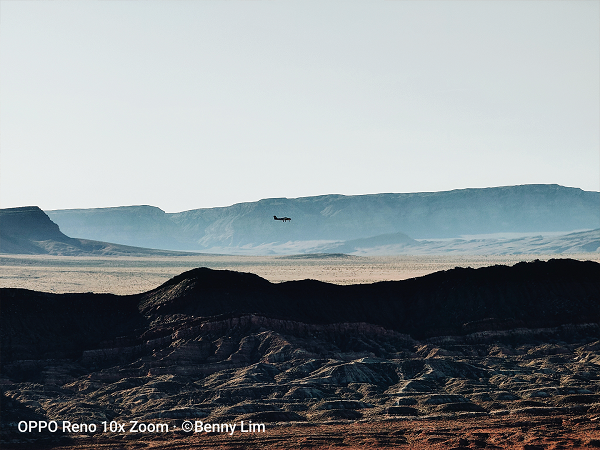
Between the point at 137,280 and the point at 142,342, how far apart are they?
109746 millimetres

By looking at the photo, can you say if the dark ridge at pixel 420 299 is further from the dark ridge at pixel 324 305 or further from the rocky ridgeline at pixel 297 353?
the rocky ridgeline at pixel 297 353

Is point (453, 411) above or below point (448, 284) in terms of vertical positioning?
below

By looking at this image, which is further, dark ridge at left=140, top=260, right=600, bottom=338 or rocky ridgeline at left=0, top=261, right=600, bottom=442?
dark ridge at left=140, top=260, right=600, bottom=338

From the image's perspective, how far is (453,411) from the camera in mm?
66125

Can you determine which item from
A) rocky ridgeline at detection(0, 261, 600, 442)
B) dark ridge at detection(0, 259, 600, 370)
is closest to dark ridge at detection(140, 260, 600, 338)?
dark ridge at detection(0, 259, 600, 370)

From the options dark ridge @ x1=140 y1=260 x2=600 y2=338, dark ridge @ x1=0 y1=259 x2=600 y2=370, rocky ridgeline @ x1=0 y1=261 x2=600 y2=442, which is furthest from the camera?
dark ridge @ x1=140 y1=260 x2=600 y2=338

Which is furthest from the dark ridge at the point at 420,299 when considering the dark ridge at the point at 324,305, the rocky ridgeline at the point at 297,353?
Result: the rocky ridgeline at the point at 297,353

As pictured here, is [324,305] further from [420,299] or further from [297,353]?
[297,353]

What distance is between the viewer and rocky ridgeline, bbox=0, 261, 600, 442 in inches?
2623

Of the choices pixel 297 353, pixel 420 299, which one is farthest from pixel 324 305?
pixel 297 353

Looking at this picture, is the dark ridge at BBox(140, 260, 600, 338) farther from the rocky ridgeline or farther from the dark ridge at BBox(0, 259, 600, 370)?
the rocky ridgeline

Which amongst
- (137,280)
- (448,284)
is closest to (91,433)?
(448,284)

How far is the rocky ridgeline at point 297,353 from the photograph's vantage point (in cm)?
6662

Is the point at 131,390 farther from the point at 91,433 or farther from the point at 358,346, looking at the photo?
the point at 358,346
